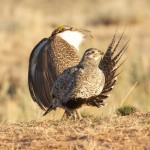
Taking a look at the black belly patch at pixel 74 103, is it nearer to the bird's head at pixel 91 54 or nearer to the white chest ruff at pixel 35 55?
the bird's head at pixel 91 54

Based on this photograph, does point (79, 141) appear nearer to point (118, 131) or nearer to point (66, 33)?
point (118, 131)

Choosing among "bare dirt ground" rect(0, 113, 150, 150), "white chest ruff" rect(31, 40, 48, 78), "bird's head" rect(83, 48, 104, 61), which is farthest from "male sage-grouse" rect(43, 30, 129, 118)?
"white chest ruff" rect(31, 40, 48, 78)

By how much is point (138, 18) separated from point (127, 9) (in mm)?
2864

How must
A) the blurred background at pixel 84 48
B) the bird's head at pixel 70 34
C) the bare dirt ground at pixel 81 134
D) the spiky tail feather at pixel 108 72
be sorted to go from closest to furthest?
the bare dirt ground at pixel 81 134, the spiky tail feather at pixel 108 72, the bird's head at pixel 70 34, the blurred background at pixel 84 48

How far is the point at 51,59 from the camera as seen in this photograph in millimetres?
7906

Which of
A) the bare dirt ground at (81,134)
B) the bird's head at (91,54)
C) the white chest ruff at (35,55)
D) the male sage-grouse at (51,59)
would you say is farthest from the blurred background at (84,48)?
the bare dirt ground at (81,134)

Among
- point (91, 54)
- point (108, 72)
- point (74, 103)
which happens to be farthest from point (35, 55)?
point (74, 103)

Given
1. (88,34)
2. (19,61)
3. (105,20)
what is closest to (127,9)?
(105,20)

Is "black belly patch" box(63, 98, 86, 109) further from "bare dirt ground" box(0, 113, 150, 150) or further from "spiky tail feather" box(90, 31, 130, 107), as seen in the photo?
"spiky tail feather" box(90, 31, 130, 107)

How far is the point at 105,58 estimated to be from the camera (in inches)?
296

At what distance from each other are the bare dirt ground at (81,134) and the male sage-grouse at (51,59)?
1338mm

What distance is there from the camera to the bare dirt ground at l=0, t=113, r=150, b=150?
551cm

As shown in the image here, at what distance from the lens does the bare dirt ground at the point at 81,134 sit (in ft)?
18.1

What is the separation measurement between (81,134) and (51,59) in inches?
89.5
